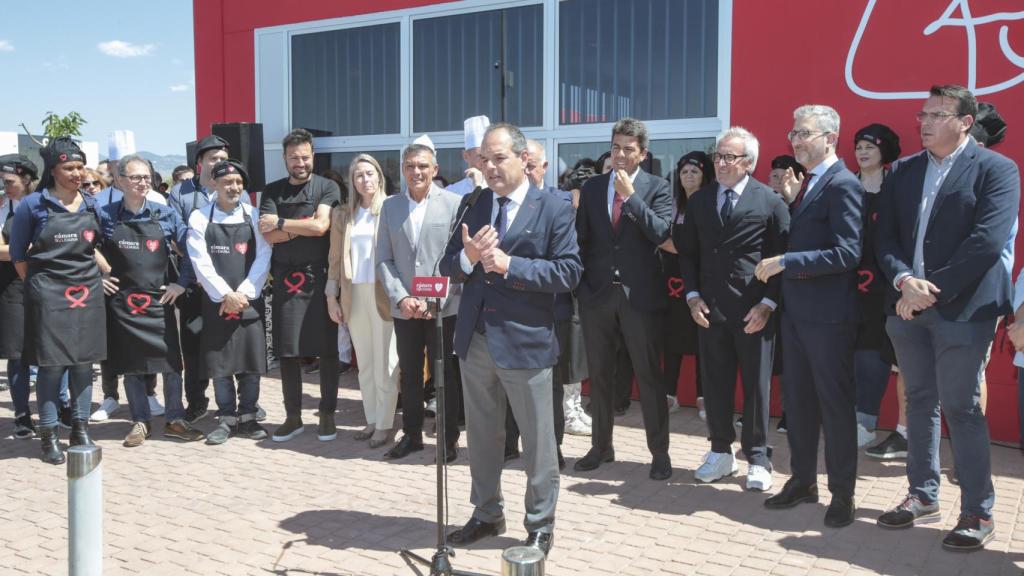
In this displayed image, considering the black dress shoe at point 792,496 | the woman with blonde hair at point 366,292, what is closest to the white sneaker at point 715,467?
the black dress shoe at point 792,496

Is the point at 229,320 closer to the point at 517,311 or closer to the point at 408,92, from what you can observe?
the point at 517,311

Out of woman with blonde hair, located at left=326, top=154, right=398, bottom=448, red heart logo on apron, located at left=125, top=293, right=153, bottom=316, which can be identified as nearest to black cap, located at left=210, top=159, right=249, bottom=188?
woman with blonde hair, located at left=326, top=154, right=398, bottom=448

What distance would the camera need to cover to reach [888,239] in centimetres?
439

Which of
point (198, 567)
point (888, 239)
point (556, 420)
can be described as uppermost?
point (888, 239)

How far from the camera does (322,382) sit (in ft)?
21.2

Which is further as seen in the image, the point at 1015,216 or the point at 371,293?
the point at 371,293

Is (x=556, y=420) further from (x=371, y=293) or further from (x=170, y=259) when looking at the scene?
(x=170, y=259)

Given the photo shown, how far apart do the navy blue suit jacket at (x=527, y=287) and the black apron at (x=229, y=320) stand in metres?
2.70

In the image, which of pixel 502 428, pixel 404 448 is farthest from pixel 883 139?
pixel 404 448

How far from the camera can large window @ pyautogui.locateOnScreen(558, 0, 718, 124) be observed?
23.9ft

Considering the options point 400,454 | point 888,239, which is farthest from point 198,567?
point 888,239

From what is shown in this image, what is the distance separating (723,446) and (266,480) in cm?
282

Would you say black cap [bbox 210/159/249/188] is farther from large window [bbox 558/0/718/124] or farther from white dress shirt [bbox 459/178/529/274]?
large window [bbox 558/0/718/124]

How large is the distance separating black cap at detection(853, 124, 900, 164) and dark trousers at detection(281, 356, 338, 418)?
160 inches
